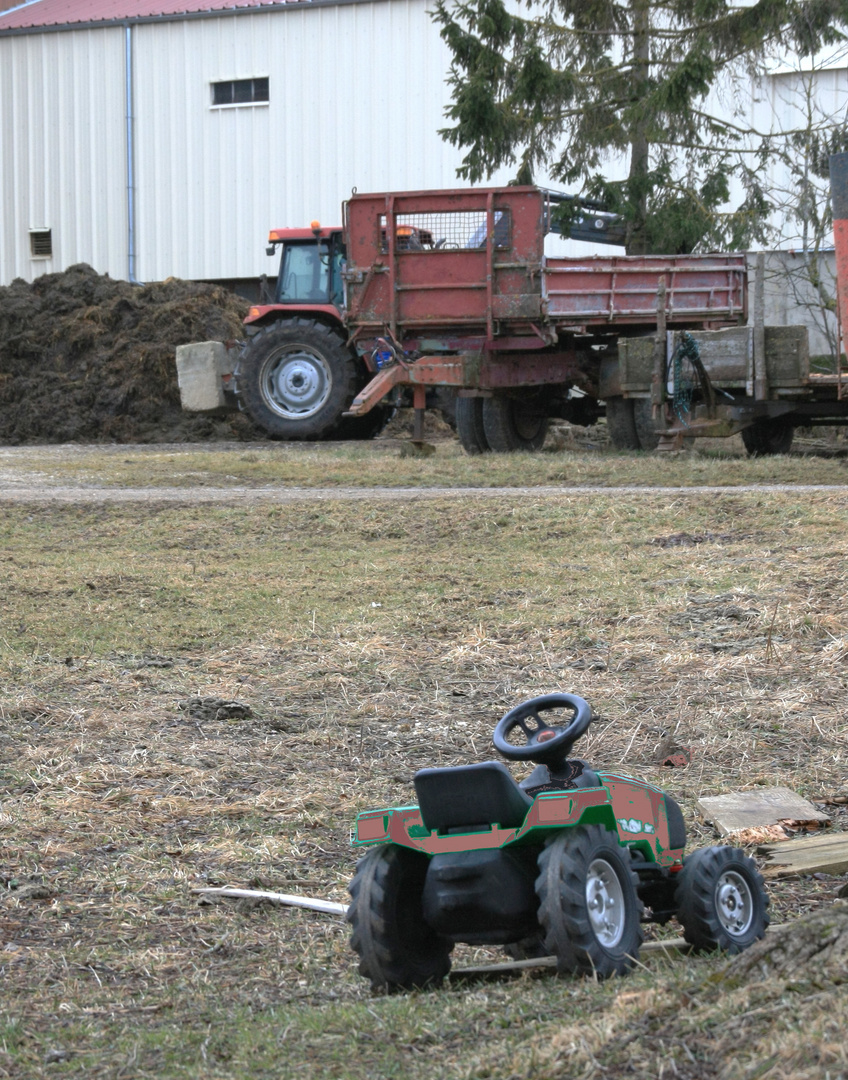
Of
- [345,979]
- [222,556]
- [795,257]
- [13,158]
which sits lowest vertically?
[345,979]

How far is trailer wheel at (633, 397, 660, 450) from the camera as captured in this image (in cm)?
1549

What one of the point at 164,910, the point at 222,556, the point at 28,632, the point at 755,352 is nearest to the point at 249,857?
the point at 164,910

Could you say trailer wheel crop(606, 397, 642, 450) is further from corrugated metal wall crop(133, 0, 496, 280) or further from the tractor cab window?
corrugated metal wall crop(133, 0, 496, 280)

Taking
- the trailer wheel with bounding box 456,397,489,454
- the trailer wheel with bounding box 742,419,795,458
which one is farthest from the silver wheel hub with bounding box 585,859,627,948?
the trailer wheel with bounding box 456,397,489,454

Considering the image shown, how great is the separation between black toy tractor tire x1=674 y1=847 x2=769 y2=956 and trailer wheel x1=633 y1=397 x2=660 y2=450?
12165 mm

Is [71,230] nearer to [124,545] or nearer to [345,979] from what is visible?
[124,545]

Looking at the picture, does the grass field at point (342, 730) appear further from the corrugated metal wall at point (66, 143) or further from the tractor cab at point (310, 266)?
the corrugated metal wall at point (66, 143)

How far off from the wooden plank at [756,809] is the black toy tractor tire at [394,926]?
142 centimetres

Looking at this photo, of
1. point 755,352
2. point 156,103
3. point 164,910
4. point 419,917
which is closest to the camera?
point 419,917

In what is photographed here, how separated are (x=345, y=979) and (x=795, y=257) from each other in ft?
67.5

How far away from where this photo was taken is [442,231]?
1628 centimetres

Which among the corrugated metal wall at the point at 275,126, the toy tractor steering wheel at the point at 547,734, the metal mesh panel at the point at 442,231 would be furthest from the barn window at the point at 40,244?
the toy tractor steering wheel at the point at 547,734

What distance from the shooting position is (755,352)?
13.5 m

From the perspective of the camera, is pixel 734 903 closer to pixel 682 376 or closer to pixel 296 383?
pixel 682 376
